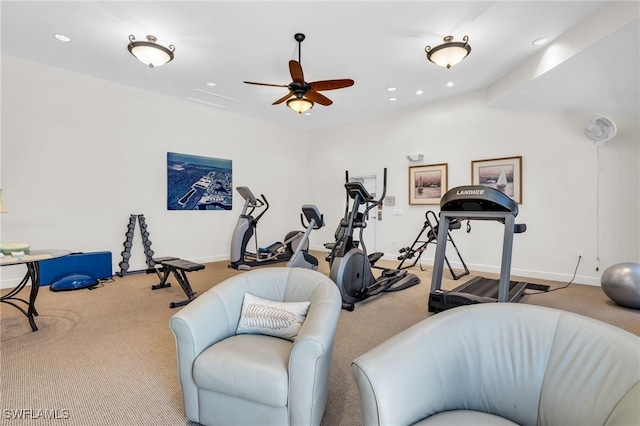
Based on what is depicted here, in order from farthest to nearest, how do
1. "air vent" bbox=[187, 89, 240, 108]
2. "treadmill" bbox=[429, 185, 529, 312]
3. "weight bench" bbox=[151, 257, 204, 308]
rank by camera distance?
"air vent" bbox=[187, 89, 240, 108]
"weight bench" bbox=[151, 257, 204, 308]
"treadmill" bbox=[429, 185, 529, 312]

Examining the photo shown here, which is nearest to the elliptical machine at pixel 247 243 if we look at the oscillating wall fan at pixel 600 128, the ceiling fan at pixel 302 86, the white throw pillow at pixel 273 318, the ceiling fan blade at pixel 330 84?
the ceiling fan at pixel 302 86

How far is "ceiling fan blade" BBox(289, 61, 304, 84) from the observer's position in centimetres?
372

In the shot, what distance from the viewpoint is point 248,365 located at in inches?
63.3

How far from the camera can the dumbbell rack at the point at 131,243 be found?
566cm

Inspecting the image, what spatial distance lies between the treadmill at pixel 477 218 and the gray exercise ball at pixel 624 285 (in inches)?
41.5

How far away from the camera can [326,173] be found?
28.6 feet

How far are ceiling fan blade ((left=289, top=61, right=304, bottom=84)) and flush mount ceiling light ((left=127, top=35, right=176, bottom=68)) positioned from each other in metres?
1.63

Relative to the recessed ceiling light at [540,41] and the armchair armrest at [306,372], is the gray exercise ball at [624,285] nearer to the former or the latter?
the recessed ceiling light at [540,41]

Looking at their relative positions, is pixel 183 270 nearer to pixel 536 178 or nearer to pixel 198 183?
pixel 198 183

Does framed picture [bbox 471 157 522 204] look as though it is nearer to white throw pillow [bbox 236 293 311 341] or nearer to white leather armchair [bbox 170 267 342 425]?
white leather armchair [bbox 170 267 342 425]

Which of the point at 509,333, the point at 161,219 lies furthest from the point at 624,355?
the point at 161,219

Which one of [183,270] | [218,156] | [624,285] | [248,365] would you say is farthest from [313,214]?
[624,285]

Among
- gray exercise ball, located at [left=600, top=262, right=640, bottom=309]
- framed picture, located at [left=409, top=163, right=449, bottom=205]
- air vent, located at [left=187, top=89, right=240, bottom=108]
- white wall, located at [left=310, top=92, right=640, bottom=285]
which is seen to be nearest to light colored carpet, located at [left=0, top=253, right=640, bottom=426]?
gray exercise ball, located at [left=600, top=262, right=640, bottom=309]

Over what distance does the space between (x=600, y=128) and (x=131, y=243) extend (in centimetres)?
778
